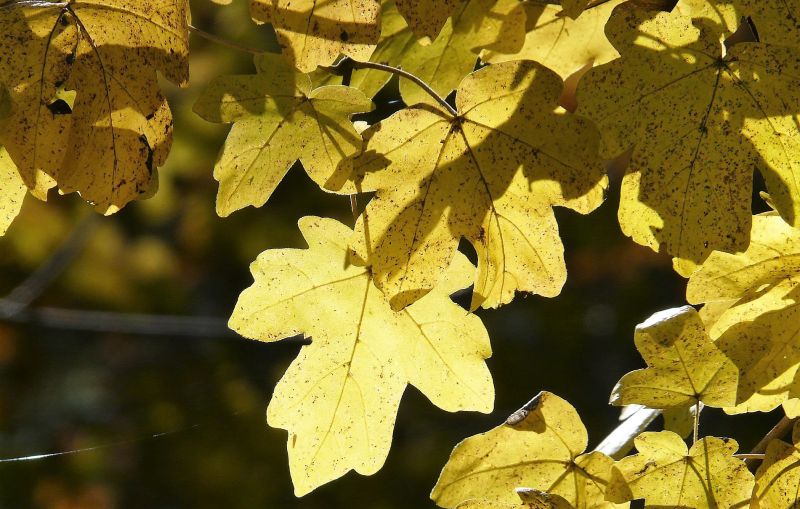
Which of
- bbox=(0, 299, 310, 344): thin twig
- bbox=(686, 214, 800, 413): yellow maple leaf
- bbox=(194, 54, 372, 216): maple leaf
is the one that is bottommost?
bbox=(0, 299, 310, 344): thin twig

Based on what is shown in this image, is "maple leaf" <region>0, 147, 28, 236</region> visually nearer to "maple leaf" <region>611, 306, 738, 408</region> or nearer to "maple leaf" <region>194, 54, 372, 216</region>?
"maple leaf" <region>194, 54, 372, 216</region>

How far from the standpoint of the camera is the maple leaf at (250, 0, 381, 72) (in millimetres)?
526

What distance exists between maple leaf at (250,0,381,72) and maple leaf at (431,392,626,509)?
0.29 m

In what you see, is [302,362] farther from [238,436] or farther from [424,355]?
[238,436]

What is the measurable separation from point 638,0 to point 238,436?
5.10 meters

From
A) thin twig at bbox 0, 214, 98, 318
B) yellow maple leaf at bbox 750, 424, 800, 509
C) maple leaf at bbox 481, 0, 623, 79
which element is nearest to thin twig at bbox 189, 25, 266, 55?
maple leaf at bbox 481, 0, 623, 79

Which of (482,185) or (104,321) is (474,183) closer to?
(482,185)

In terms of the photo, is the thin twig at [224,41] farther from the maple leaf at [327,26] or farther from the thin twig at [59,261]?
the thin twig at [59,261]

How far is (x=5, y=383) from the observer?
18.5 ft

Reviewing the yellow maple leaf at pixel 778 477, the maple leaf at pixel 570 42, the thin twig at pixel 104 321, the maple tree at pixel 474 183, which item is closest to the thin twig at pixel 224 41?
the maple tree at pixel 474 183

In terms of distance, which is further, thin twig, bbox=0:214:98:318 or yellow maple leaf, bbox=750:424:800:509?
thin twig, bbox=0:214:98:318

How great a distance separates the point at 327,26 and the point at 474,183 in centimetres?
15

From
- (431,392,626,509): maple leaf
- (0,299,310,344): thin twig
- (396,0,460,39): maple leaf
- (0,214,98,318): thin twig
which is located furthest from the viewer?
(0,214,98,318): thin twig

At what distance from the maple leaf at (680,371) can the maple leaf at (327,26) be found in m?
0.28
